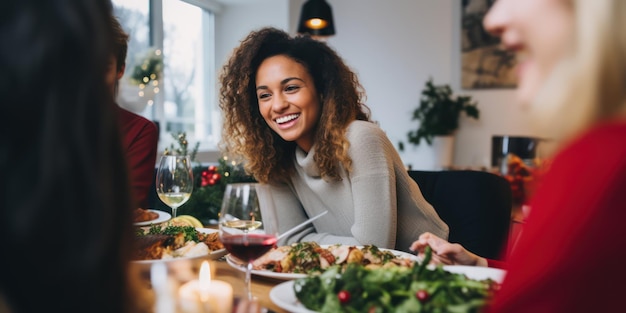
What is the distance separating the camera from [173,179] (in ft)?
4.85

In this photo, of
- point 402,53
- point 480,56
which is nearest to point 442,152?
point 480,56

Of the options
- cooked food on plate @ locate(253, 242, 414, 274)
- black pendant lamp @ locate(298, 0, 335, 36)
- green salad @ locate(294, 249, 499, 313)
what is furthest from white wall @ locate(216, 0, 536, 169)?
green salad @ locate(294, 249, 499, 313)

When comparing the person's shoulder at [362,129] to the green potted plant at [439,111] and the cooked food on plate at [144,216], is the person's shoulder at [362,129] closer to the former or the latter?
the cooked food on plate at [144,216]

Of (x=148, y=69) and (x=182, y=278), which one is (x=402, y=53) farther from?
(x=182, y=278)

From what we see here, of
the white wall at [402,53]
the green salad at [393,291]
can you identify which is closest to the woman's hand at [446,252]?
the green salad at [393,291]

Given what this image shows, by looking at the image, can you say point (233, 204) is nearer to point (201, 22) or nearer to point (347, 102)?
point (347, 102)

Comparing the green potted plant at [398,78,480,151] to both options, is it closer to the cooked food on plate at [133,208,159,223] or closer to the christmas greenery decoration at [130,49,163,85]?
the christmas greenery decoration at [130,49,163,85]

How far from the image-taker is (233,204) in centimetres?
92

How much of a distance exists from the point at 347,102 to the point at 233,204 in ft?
3.29

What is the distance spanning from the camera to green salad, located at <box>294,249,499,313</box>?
0.73 m

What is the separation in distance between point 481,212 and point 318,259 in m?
0.75

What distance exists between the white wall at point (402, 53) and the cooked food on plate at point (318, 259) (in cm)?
459

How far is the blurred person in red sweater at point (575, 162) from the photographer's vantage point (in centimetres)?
42

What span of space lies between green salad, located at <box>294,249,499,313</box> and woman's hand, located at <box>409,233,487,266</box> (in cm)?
31
